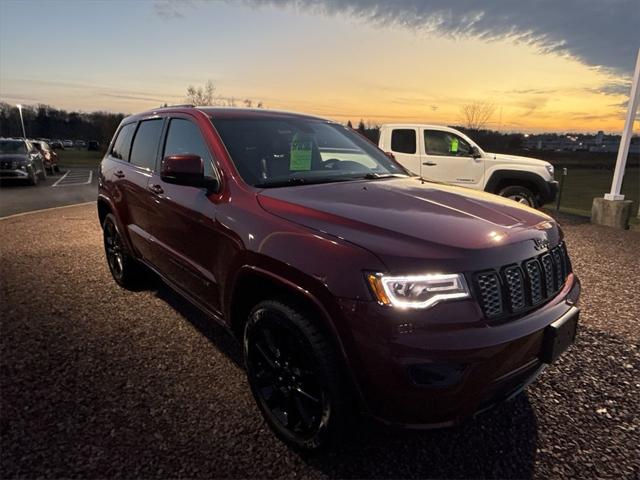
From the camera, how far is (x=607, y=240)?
26.2 feet

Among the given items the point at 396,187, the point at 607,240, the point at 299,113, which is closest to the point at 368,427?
the point at 396,187

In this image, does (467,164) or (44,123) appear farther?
(44,123)

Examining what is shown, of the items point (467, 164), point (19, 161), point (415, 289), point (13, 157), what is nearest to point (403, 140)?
point (467, 164)

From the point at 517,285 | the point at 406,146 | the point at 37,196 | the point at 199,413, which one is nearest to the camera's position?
the point at 517,285

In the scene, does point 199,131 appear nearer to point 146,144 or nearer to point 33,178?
point 146,144

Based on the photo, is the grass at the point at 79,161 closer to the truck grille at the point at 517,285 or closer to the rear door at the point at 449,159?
the rear door at the point at 449,159

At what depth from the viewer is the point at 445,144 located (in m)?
9.79

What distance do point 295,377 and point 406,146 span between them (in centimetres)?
848

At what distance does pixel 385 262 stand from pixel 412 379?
1.60 ft

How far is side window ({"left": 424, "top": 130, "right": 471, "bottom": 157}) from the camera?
9719 millimetres

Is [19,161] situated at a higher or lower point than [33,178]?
higher

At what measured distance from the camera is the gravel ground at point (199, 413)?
7.42 ft

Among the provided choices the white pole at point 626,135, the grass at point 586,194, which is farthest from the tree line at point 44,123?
the white pole at point 626,135

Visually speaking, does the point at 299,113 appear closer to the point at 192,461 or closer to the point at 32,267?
the point at 192,461
